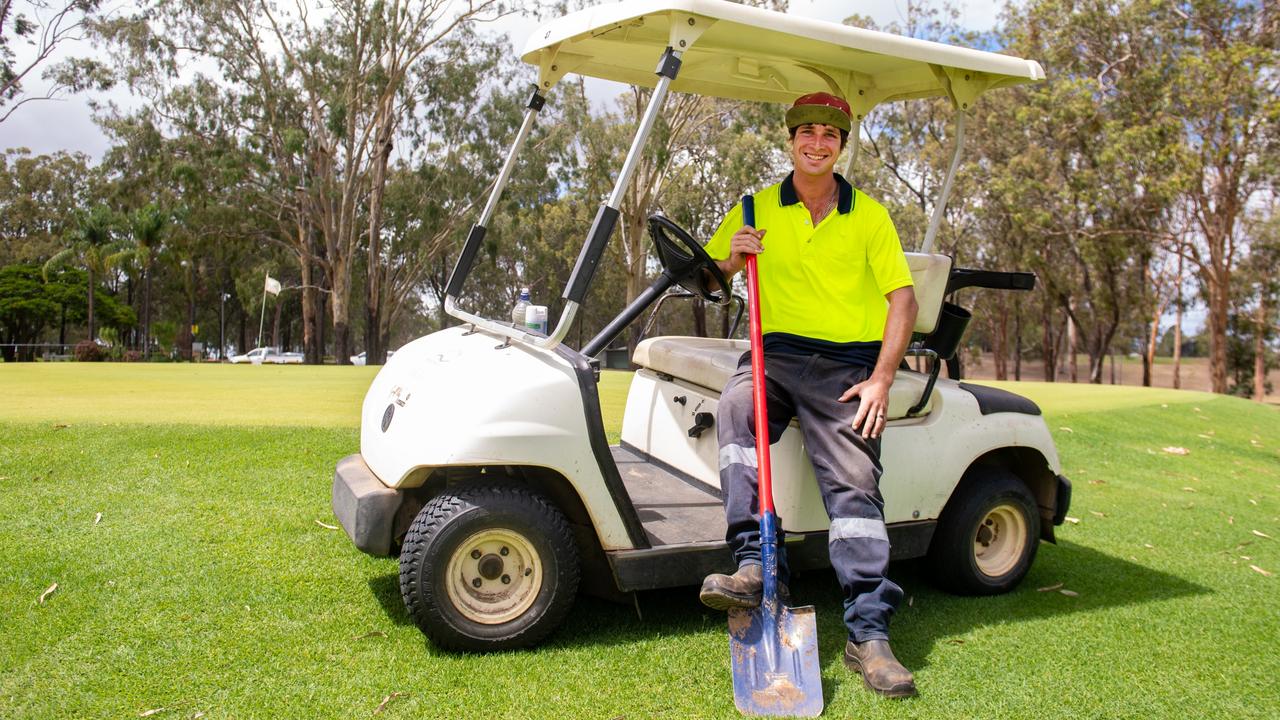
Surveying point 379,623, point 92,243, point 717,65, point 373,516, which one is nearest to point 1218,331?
point 717,65

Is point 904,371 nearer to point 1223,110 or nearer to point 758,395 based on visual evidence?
point 758,395

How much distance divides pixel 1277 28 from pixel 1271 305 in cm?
1599

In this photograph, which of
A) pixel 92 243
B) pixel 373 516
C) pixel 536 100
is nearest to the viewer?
pixel 373 516

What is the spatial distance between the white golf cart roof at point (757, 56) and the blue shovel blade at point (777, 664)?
192cm

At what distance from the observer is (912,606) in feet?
12.9

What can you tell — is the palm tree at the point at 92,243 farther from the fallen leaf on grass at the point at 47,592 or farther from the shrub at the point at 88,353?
the fallen leaf on grass at the point at 47,592

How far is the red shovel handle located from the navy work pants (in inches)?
2.8

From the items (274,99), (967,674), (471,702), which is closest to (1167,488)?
(967,674)

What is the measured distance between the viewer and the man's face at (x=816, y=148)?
3.65 m

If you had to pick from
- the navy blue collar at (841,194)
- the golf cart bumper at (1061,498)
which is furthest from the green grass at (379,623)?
the navy blue collar at (841,194)

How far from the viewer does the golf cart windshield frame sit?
322 centimetres

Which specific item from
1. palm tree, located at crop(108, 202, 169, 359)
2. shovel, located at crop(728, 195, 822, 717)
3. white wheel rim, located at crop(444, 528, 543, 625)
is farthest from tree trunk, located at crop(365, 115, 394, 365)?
shovel, located at crop(728, 195, 822, 717)

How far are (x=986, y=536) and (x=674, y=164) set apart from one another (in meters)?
27.8

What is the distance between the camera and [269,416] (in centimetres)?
763
